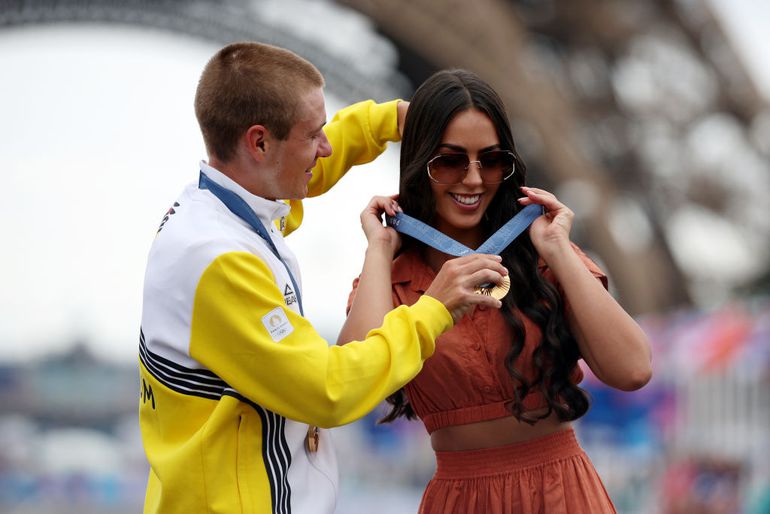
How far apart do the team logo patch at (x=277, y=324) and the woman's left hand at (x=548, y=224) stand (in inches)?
24.5

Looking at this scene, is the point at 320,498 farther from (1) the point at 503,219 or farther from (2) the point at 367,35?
(2) the point at 367,35

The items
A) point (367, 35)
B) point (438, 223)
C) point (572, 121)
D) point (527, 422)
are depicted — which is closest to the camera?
point (527, 422)

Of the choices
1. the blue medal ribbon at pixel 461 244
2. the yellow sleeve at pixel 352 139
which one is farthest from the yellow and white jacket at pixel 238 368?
the yellow sleeve at pixel 352 139

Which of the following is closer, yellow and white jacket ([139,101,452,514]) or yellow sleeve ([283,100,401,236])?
yellow and white jacket ([139,101,452,514])

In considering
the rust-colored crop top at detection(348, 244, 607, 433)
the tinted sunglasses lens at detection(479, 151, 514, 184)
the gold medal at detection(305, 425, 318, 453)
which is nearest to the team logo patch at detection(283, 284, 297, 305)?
the gold medal at detection(305, 425, 318, 453)

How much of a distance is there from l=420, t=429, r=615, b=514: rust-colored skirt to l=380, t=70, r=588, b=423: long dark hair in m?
0.09

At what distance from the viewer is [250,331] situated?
219cm

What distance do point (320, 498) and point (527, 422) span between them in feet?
1.58

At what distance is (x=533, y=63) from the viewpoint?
53.6 ft

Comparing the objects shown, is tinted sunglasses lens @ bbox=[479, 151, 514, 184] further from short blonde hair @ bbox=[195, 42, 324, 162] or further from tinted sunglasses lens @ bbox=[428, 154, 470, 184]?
short blonde hair @ bbox=[195, 42, 324, 162]

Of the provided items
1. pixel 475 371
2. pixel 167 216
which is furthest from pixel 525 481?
pixel 167 216

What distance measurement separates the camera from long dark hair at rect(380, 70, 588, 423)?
2.55m

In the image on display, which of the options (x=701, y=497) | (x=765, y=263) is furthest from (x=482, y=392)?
(x=765, y=263)

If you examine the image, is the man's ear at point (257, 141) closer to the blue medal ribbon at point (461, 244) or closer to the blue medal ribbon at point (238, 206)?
the blue medal ribbon at point (238, 206)
